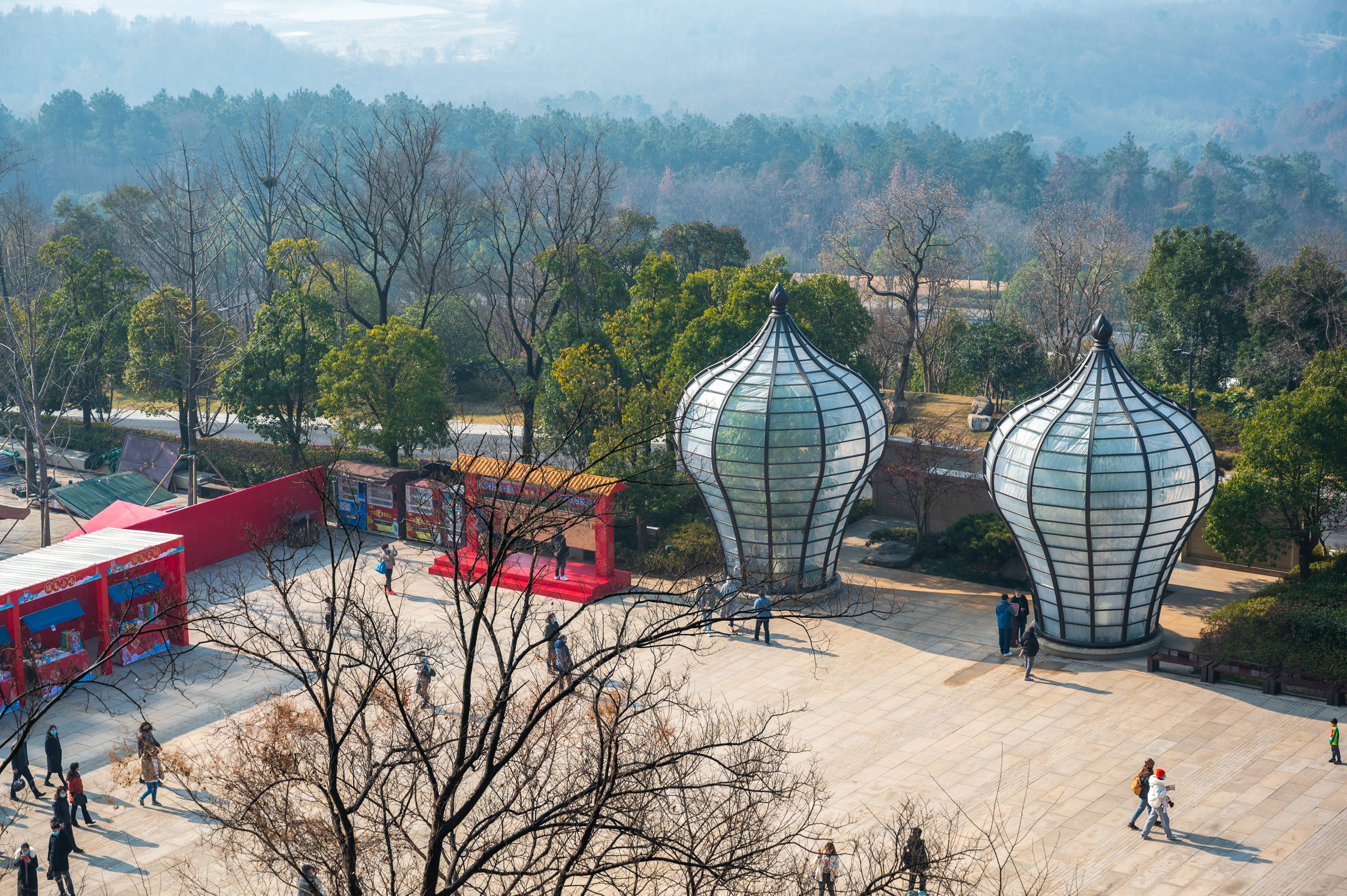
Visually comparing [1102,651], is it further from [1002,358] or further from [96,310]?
[96,310]

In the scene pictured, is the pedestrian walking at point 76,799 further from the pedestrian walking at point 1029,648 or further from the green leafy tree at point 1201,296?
the green leafy tree at point 1201,296

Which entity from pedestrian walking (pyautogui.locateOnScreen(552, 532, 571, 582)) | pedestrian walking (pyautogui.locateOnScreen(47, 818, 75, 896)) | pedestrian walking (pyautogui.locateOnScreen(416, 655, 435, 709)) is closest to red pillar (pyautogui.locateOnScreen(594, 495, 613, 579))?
pedestrian walking (pyautogui.locateOnScreen(552, 532, 571, 582))

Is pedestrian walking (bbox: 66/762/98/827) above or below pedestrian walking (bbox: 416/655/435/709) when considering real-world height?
below

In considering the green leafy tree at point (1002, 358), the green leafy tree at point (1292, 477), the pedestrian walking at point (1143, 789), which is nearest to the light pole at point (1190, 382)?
the green leafy tree at point (1002, 358)

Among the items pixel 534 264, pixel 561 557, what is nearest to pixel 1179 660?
pixel 561 557

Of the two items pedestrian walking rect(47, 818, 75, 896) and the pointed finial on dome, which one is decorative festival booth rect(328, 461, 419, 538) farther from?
the pointed finial on dome

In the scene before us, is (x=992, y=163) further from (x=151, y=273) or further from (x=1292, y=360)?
(x=1292, y=360)

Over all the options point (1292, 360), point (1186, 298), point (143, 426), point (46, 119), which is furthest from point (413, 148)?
point (46, 119)
